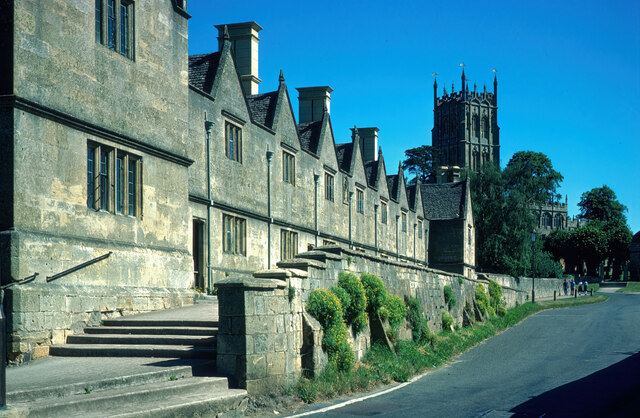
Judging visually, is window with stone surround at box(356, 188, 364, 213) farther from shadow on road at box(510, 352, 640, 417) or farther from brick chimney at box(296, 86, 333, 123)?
shadow on road at box(510, 352, 640, 417)

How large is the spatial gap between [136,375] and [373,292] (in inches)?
311

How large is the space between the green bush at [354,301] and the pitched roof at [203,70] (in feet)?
32.4

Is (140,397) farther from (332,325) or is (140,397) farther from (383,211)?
(383,211)

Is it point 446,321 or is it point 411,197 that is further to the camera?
point 411,197

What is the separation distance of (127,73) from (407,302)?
10.4 m

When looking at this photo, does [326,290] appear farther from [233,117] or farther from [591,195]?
[591,195]

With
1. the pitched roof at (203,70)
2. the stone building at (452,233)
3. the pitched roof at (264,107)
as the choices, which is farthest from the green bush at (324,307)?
the stone building at (452,233)

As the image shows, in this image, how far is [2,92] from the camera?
12742mm

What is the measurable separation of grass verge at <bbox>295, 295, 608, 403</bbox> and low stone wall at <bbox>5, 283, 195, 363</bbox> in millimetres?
4639

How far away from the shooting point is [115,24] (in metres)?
15.9

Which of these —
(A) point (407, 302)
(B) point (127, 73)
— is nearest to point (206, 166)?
(B) point (127, 73)

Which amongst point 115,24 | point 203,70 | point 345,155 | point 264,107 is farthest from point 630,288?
point 115,24

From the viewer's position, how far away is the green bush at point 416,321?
2077 cm

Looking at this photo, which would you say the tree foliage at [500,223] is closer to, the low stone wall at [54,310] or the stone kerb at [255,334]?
the low stone wall at [54,310]
